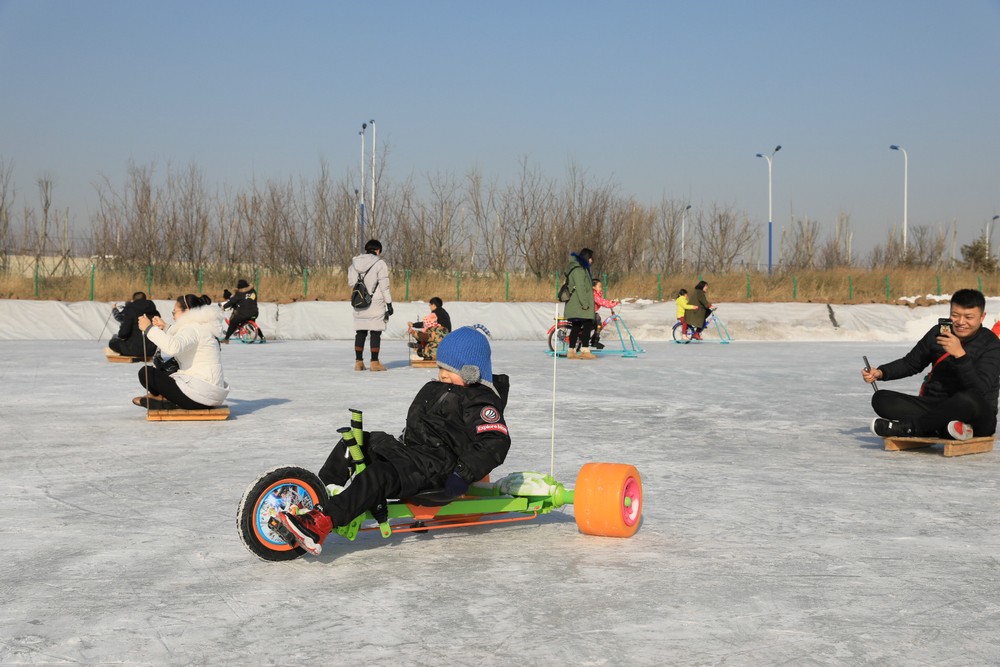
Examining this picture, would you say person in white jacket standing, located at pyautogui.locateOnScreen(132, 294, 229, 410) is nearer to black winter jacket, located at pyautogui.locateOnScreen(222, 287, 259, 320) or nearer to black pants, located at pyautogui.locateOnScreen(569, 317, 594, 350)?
black pants, located at pyautogui.locateOnScreen(569, 317, 594, 350)

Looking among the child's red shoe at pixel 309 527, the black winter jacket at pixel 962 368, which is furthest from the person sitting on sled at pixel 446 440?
the black winter jacket at pixel 962 368

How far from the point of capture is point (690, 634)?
11.5 feet

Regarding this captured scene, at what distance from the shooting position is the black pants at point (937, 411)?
7.59m

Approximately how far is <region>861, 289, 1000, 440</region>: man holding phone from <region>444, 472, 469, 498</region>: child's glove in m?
3.90

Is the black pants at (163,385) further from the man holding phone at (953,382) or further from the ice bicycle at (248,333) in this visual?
the ice bicycle at (248,333)

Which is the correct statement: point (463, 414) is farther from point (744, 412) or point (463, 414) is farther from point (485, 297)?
point (485, 297)

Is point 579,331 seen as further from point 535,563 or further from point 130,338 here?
point 535,563

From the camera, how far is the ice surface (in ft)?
11.1

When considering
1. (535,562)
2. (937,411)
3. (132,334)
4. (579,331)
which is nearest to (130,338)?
(132,334)

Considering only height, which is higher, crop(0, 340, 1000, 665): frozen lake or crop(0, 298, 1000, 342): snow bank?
crop(0, 298, 1000, 342): snow bank

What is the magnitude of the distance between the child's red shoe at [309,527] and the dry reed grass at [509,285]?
2831cm

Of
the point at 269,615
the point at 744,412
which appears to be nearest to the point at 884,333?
the point at 744,412

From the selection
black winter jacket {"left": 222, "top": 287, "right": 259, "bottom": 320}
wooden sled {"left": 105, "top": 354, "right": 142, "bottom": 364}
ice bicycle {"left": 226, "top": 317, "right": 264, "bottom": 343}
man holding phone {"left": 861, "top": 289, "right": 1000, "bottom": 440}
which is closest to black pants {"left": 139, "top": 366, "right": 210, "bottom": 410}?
man holding phone {"left": 861, "top": 289, "right": 1000, "bottom": 440}

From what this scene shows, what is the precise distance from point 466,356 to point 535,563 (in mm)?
1027
